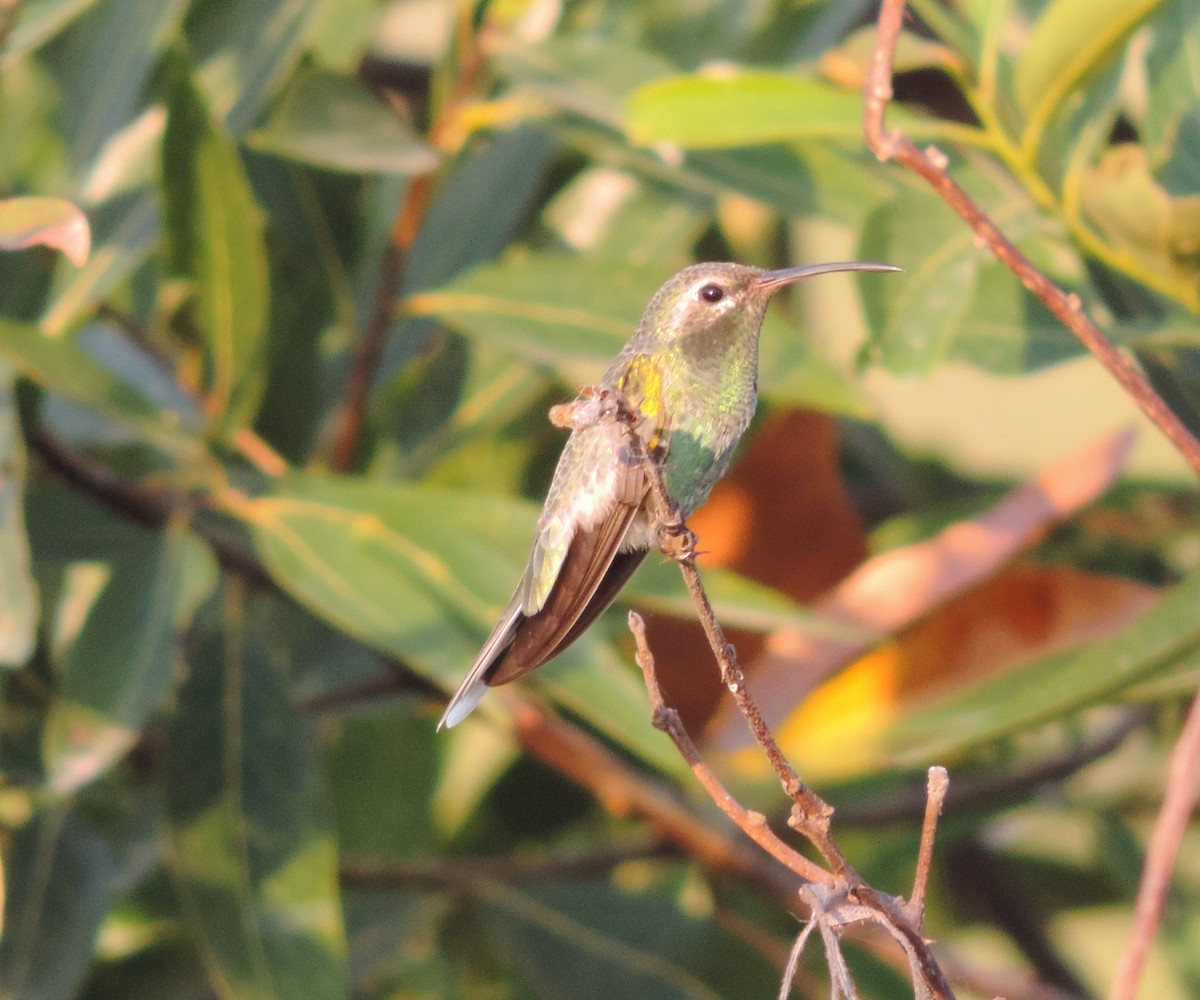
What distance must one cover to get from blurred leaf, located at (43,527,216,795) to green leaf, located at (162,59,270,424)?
0.72 feet

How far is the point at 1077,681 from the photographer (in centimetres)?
163

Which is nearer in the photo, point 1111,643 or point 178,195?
point 1111,643

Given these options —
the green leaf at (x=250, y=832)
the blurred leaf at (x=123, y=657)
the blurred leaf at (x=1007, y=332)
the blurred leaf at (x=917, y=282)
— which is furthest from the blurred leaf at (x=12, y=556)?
the blurred leaf at (x=1007, y=332)

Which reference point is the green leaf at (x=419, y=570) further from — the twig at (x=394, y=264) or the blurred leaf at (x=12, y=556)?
the blurred leaf at (x=12, y=556)

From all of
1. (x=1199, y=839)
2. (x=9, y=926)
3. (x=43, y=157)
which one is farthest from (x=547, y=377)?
(x=1199, y=839)

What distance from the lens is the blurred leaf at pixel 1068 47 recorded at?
4.85ft

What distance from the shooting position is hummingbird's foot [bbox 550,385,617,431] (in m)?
1.06

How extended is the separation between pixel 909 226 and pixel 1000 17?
0.23m

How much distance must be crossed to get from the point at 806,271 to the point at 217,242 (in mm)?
799

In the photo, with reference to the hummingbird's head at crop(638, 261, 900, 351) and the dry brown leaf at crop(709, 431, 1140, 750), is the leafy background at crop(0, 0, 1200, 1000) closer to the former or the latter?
the dry brown leaf at crop(709, 431, 1140, 750)

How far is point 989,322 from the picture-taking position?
190 cm

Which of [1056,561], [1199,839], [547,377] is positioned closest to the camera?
[547,377]

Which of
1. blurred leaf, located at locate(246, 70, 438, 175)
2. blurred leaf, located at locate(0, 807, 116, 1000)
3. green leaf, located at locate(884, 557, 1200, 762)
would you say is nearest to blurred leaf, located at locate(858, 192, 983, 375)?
green leaf, located at locate(884, 557, 1200, 762)

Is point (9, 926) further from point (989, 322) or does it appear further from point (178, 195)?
point (989, 322)
